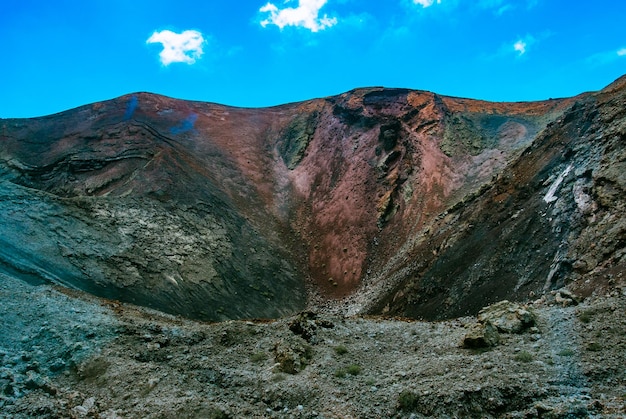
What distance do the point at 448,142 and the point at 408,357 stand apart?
25450 millimetres

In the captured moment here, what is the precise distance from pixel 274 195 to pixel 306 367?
25.9 meters

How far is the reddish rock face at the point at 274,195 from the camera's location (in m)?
20.1

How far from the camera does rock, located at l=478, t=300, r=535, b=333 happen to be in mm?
11047

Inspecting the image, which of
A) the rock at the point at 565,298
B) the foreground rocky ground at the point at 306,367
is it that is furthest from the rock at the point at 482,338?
the rock at the point at 565,298

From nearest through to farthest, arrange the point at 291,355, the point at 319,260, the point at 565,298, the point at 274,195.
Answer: the point at 291,355 < the point at 565,298 < the point at 319,260 < the point at 274,195

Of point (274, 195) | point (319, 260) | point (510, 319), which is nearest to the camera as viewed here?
point (510, 319)

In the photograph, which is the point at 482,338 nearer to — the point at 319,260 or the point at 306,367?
the point at 306,367

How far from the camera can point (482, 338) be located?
1068 cm

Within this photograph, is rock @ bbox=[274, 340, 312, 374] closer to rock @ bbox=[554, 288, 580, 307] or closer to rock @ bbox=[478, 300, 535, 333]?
rock @ bbox=[478, 300, 535, 333]

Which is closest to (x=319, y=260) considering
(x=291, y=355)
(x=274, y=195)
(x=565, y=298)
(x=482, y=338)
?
(x=274, y=195)

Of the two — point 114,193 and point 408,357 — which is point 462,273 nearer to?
point 408,357

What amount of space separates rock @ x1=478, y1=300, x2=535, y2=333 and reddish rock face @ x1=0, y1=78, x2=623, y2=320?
3643 mm

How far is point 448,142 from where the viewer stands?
3397 centimetres

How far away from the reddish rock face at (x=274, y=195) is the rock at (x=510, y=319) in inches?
143
